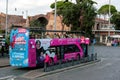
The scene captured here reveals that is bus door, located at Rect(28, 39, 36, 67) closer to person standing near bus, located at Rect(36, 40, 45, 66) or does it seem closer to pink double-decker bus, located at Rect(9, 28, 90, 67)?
pink double-decker bus, located at Rect(9, 28, 90, 67)

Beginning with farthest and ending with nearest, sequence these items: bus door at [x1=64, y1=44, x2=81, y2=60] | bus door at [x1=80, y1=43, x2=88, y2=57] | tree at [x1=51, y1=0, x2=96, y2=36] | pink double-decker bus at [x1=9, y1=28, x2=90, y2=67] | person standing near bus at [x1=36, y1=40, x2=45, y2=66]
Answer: tree at [x1=51, y1=0, x2=96, y2=36] → bus door at [x1=80, y1=43, x2=88, y2=57] → bus door at [x1=64, y1=44, x2=81, y2=60] → person standing near bus at [x1=36, y1=40, x2=45, y2=66] → pink double-decker bus at [x1=9, y1=28, x2=90, y2=67]

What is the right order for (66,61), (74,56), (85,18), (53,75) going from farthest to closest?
1. (85,18)
2. (74,56)
3. (66,61)
4. (53,75)

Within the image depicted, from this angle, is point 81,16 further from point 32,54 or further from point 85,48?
point 32,54

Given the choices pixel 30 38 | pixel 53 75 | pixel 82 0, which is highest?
pixel 82 0

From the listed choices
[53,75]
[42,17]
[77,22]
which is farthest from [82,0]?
[53,75]

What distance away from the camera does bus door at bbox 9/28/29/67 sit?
24.5 m

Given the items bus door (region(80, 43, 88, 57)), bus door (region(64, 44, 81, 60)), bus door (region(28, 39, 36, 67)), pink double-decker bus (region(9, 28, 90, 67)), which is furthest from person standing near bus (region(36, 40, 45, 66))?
bus door (region(80, 43, 88, 57))

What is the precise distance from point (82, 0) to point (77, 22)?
5.39 metres

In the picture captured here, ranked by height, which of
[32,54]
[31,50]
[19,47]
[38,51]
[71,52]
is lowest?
[71,52]

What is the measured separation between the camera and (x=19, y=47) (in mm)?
24812

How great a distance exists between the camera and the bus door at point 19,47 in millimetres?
24469

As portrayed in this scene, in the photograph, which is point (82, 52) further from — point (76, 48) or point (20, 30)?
point (20, 30)

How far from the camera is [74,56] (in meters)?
30.0

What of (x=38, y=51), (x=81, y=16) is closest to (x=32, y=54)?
(x=38, y=51)
